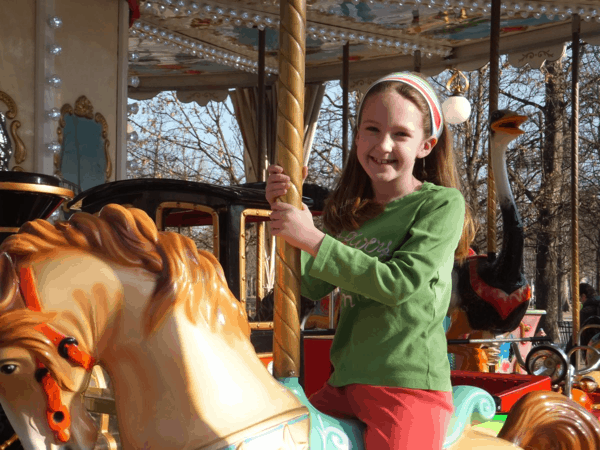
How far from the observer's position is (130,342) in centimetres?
127

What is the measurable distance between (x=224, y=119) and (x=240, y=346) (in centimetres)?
1925

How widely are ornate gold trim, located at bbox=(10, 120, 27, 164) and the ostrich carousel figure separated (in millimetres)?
3364

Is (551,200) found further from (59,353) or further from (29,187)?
(59,353)

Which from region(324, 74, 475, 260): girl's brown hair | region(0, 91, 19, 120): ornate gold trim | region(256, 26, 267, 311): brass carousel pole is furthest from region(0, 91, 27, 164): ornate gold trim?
region(324, 74, 475, 260): girl's brown hair

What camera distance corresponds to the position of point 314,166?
1864 cm

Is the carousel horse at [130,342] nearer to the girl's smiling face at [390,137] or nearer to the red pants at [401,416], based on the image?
the red pants at [401,416]

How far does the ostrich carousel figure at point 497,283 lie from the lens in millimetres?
4879

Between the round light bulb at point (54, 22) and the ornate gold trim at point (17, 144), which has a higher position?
the round light bulb at point (54, 22)

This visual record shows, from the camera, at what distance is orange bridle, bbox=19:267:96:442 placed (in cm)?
Result: 117

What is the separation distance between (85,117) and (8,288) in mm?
5110

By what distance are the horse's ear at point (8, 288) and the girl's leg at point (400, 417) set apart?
2.51ft

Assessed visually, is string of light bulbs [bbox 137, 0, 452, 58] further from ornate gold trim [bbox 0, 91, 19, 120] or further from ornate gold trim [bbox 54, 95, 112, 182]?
ornate gold trim [bbox 0, 91, 19, 120]

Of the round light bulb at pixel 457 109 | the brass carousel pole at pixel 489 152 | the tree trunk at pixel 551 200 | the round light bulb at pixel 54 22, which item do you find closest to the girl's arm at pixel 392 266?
the brass carousel pole at pixel 489 152

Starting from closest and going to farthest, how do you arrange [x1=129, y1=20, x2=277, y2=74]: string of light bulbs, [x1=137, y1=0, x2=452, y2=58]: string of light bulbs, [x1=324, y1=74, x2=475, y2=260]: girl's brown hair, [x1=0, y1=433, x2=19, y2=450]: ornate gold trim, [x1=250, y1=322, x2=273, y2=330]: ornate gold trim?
[x1=324, y1=74, x2=475, y2=260]: girl's brown hair, [x1=0, y1=433, x2=19, y2=450]: ornate gold trim, [x1=250, y1=322, x2=273, y2=330]: ornate gold trim, [x1=137, y1=0, x2=452, y2=58]: string of light bulbs, [x1=129, y1=20, x2=277, y2=74]: string of light bulbs
